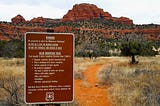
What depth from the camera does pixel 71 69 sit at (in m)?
5.07

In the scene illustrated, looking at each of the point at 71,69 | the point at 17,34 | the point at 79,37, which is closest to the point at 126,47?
the point at 71,69

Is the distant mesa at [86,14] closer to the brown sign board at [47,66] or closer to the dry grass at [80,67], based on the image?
the dry grass at [80,67]

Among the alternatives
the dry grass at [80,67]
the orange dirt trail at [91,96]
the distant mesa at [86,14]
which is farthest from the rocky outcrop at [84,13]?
the orange dirt trail at [91,96]

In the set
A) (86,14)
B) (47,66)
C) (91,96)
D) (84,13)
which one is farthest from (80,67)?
(84,13)

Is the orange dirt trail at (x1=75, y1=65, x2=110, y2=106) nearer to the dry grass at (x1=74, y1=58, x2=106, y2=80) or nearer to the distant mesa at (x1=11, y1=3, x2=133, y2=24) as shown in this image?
the dry grass at (x1=74, y1=58, x2=106, y2=80)

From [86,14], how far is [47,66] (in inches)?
6582

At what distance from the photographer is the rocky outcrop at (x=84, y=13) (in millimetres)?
171000

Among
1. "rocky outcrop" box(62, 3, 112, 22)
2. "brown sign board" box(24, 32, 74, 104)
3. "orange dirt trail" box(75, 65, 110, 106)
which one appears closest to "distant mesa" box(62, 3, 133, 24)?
Answer: "rocky outcrop" box(62, 3, 112, 22)

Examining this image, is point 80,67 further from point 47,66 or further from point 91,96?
point 47,66

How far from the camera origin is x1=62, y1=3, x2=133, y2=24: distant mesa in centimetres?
17088

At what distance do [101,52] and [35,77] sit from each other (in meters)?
59.7

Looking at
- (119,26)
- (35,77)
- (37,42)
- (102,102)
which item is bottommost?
(102,102)

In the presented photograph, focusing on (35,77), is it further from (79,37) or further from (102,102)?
(79,37)

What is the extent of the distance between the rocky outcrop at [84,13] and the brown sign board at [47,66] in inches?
6464
